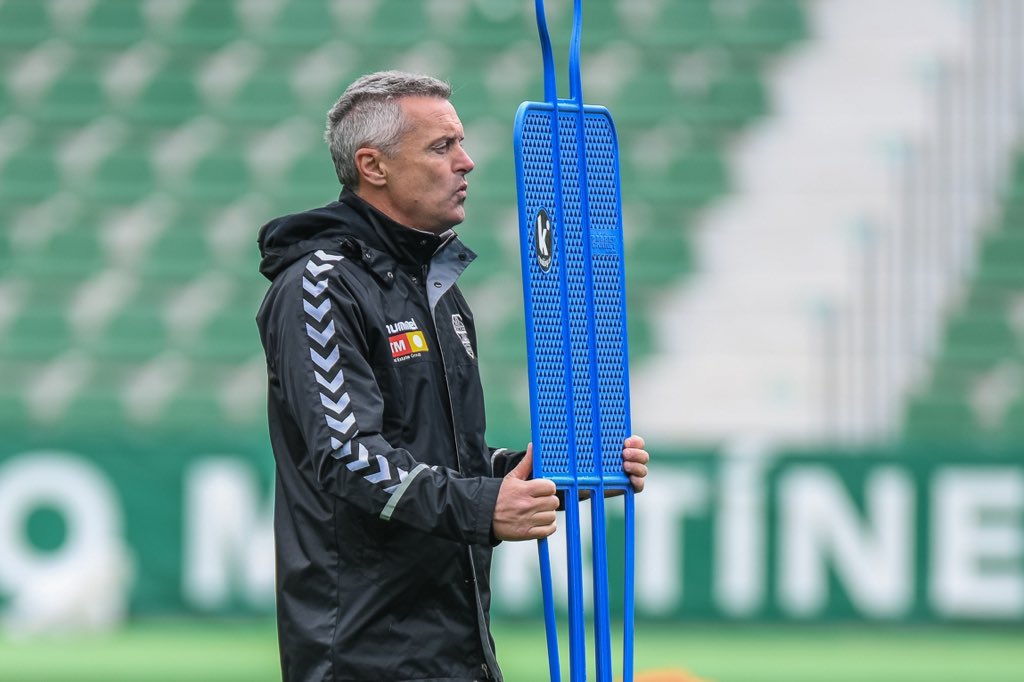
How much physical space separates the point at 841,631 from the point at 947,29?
4.86 metres

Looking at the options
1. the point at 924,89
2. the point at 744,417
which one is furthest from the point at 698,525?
the point at 924,89

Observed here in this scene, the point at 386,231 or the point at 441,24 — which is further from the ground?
the point at 441,24

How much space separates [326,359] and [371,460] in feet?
0.67

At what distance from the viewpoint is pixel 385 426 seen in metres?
3.36

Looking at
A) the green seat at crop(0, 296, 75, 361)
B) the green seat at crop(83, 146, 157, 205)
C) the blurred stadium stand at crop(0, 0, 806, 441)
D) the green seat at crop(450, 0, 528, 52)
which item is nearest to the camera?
the blurred stadium stand at crop(0, 0, 806, 441)

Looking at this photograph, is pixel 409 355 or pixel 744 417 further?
pixel 744 417

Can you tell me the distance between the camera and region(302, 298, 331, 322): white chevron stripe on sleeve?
10.8 feet

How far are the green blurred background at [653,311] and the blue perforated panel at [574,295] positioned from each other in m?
4.23

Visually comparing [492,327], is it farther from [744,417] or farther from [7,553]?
[7,553]

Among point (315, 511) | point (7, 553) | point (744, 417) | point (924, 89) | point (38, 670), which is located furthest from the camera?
point (924, 89)

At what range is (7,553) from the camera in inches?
360

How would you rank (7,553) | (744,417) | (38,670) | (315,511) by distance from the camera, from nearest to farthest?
(315,511)
(38,670)
(7,553)
(744,417)

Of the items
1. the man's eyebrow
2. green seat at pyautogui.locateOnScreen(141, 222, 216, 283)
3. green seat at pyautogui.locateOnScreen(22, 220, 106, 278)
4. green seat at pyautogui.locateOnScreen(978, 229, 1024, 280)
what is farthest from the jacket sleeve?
green seat at pyautogui.locateOnScreen(978, 229, 1024, 280)

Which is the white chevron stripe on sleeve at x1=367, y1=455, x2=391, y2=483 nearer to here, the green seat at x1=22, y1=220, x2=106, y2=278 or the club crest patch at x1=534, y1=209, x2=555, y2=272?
the club crest patch at x1=534, y1=209, x2=555, y2=272
